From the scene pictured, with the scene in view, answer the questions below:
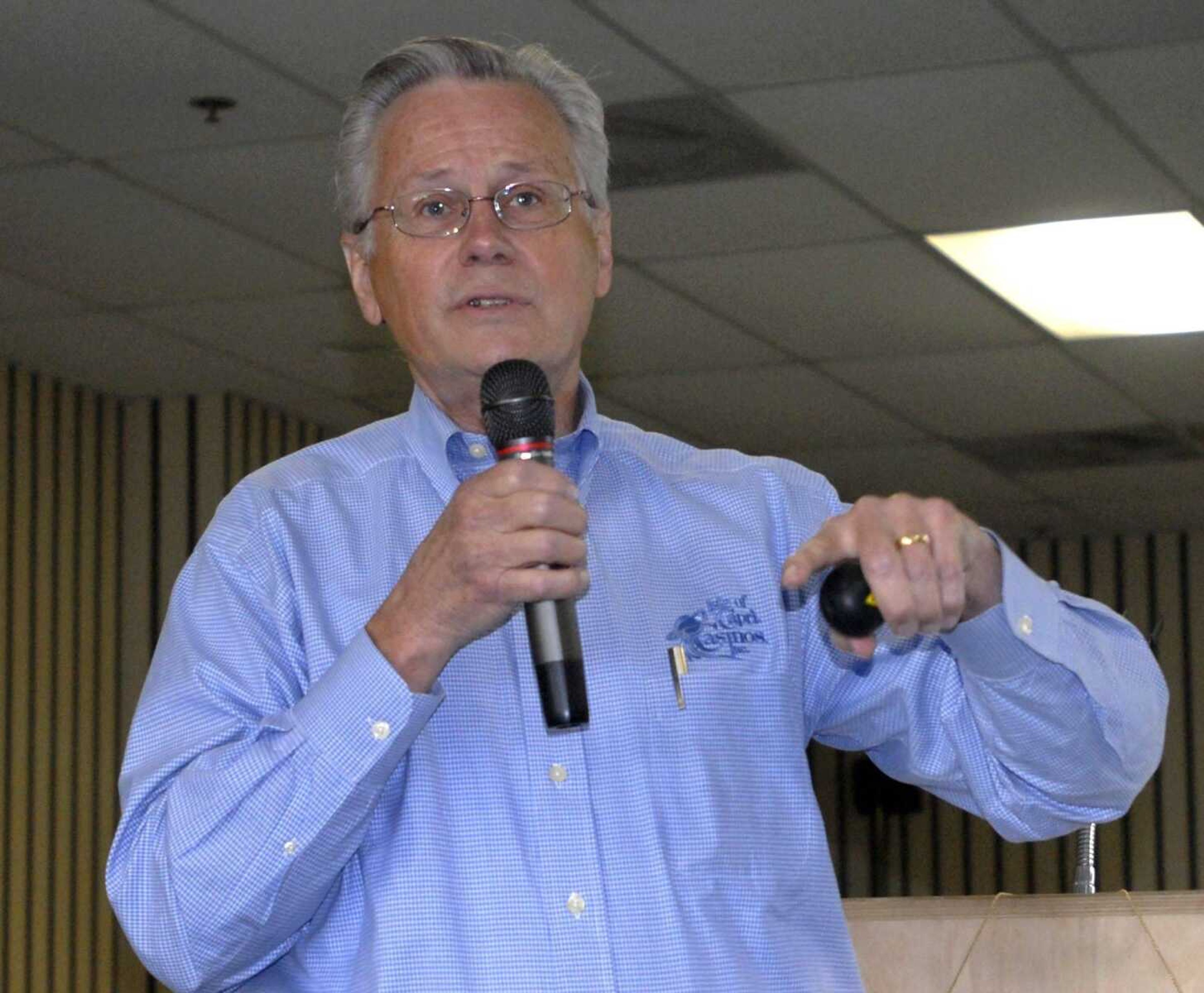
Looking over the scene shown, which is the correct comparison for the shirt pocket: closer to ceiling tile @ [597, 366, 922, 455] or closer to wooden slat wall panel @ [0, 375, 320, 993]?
ceiling tile @ [597, 366, 922, 455]

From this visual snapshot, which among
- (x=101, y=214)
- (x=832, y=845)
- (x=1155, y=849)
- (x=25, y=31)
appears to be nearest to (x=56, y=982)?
Result: (x=101, y=214)

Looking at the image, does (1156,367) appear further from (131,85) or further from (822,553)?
(822,553)

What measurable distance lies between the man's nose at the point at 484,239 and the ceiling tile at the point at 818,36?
7.92 feet

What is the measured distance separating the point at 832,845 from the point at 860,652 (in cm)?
1023

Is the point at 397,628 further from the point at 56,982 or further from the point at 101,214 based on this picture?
the point at 56,982

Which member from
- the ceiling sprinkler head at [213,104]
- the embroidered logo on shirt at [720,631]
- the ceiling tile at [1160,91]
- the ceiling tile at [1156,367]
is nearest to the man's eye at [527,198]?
the embroidered logo on shirt at [720,631]

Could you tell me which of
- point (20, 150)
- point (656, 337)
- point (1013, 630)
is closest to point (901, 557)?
point (1013, 630)

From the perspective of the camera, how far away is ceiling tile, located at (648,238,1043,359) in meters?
5.91

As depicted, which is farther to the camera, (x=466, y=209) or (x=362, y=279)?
(x=362, y=279)

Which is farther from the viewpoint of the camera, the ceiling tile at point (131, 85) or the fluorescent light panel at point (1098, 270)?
the fluorescent light panel at point (1098, 270)

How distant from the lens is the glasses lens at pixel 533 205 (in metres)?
1.82

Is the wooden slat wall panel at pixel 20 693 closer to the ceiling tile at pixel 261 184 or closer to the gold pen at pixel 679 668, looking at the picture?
the ceiling tile at pixel 261 184

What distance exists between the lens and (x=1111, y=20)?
418 centimetres

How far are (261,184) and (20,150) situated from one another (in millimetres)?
629
